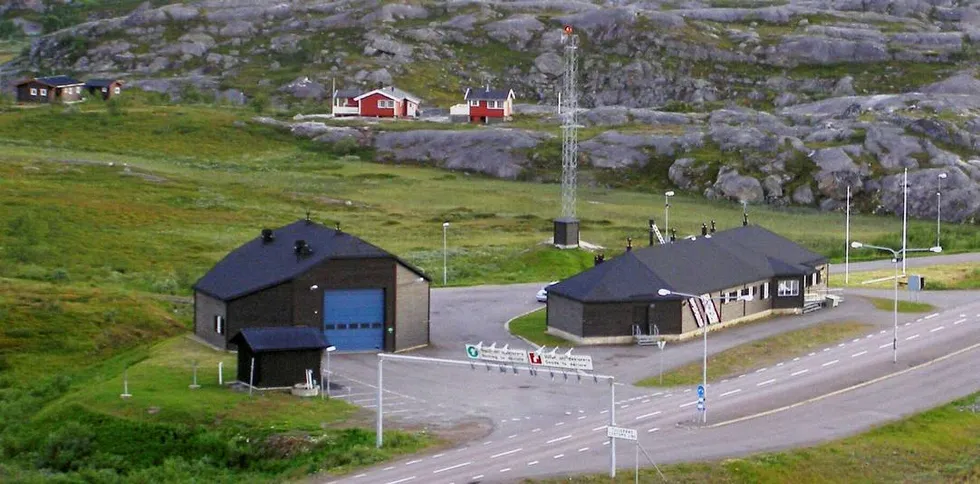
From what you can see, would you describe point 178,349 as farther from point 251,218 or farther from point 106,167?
point 106,167

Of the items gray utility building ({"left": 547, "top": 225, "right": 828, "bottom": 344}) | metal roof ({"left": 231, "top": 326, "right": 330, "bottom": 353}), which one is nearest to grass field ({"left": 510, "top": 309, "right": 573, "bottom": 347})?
gray utility building ({"left": 547, "top": 225, "right": 828, "bottom": 344})

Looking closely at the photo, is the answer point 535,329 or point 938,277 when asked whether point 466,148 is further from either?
point 535,329

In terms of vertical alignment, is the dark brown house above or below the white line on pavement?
above

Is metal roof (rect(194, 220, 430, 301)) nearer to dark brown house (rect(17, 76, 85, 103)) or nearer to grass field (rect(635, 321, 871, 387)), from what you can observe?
grass field (rect(635, 321, 871, 387))

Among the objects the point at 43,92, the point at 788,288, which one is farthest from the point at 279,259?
the point at 43,92

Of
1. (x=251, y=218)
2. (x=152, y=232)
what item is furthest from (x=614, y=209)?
(x=152, y=232)

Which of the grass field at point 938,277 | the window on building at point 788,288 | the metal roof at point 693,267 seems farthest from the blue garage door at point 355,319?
the grass field at point 938,277
